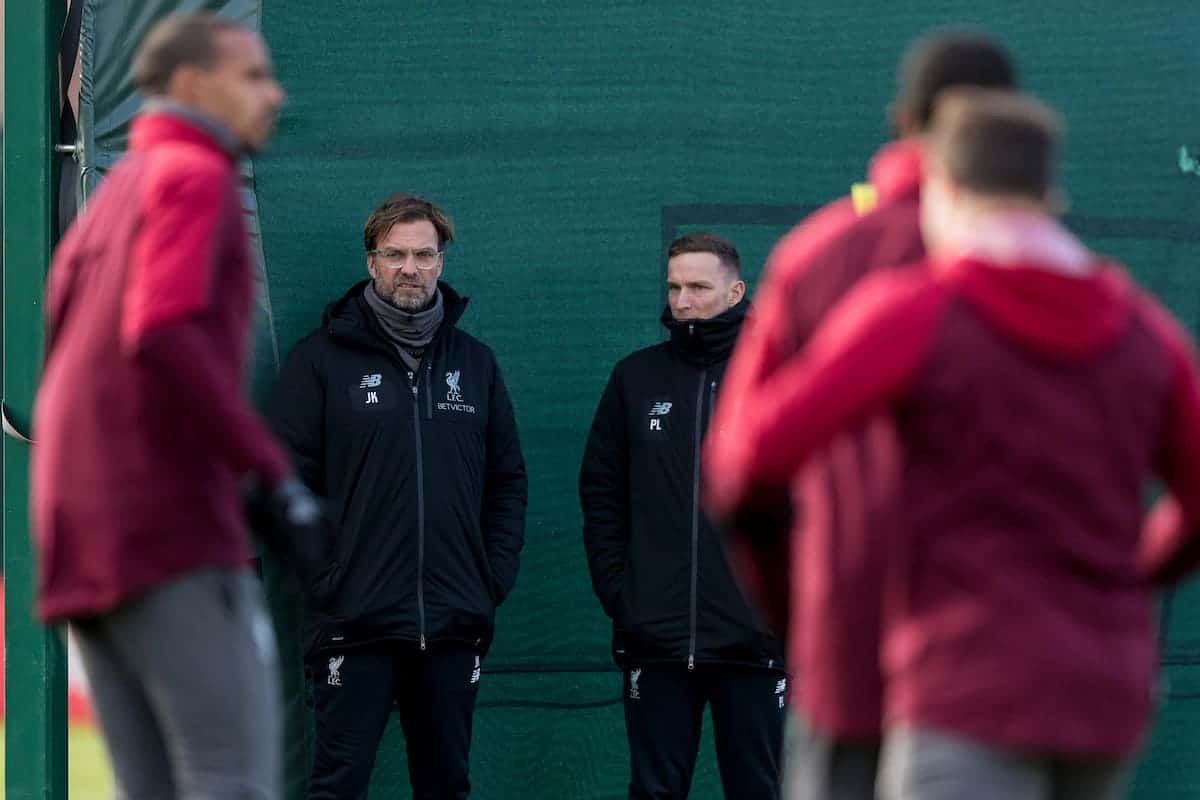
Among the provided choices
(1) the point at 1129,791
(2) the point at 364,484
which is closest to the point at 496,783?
(2) the point at 364,484

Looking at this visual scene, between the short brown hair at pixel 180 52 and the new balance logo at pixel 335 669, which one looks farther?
the new balance logo at pixel 335 669

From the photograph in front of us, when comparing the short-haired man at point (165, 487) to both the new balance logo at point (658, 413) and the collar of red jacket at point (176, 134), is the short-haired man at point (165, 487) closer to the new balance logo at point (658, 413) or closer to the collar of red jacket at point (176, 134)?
the collar of red jacket at point (176, 134)

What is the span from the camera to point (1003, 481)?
2438mm

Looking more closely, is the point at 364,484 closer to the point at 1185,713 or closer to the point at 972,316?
the point at 1185,713

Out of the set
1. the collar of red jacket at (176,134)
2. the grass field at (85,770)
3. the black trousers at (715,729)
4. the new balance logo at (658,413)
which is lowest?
the grass field at (85,770)

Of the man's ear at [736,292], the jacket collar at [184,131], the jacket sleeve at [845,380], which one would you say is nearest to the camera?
the jacket sleeve at [845,380]

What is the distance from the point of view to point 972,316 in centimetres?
246

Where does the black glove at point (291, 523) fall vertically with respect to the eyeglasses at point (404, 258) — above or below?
below

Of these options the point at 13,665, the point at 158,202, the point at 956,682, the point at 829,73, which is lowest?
the point at 13,665

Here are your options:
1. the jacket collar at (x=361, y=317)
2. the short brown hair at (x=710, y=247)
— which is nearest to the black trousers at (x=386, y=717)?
the jacket collar at (x=361, y=317)

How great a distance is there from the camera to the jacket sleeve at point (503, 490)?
532 centimetres

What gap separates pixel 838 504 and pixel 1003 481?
28cm

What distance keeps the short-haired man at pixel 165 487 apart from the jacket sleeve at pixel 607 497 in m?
2.27

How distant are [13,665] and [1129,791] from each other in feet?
10.3
